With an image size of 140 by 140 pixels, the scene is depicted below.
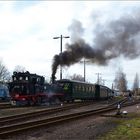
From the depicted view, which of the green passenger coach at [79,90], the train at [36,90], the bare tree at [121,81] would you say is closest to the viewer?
the train at [36,90]

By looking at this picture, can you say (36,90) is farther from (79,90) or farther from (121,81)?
(121,81)

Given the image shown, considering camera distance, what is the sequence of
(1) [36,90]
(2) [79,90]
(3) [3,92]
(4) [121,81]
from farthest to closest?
1. (4) [121,81]
2. (3) [3,92]
3. (2) [79,90]
4. (1) [36,90]

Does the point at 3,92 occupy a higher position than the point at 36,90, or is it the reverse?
the point at 3,92

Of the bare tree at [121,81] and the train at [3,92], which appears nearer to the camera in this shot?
the train at [3,92]

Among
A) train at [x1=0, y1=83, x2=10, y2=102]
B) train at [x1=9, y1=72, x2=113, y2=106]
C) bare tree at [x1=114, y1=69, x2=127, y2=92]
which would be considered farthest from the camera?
bare tree at [x1=114, y1=69, x2=127, y2=92]

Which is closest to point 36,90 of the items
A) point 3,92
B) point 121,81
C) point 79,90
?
point 79,90

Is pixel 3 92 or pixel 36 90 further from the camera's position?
pixel 3 92

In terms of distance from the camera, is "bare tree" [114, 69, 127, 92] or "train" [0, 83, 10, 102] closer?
"train" [0, 83, 10, 102]

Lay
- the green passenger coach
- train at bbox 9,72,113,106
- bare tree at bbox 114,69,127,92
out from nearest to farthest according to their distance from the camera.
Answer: train at bbox 9,72,113,106, the green passenger coach, bare tree at bbox 114,69,127,92

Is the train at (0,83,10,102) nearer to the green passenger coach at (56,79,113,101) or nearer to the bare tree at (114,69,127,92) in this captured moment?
the green passenger coach at (56,79,113,101)

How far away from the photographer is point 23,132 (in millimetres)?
15828

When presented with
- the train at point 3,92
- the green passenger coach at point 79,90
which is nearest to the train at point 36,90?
the green passenger coach at point 79,90

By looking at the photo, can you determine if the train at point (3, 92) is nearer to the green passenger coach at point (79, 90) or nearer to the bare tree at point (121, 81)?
the green passenger coach at point (79, 90)

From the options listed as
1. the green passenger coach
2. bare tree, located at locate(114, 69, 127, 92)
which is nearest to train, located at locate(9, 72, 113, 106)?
the green passenger coach
